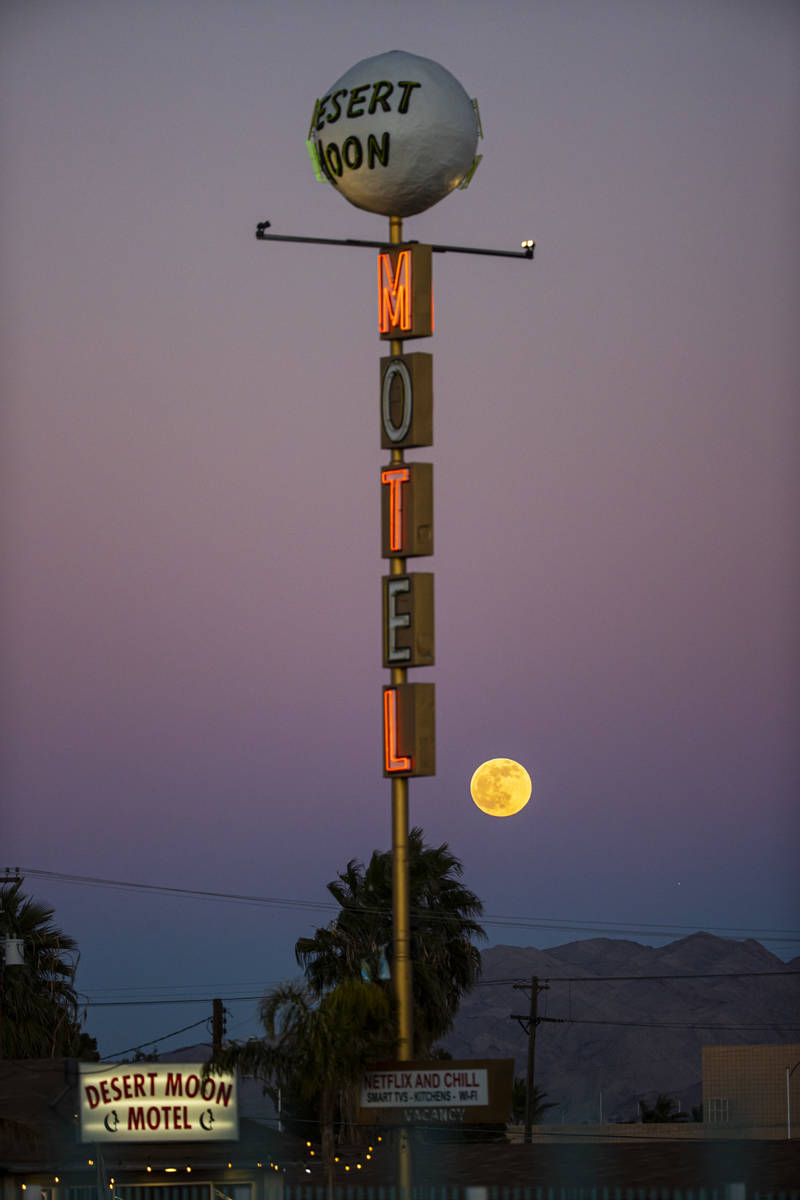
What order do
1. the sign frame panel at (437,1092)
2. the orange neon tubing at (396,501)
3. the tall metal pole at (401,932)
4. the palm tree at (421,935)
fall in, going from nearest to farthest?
the sign frame panel at (437,1092)
the tall metal pole at (401,932)
the orange neon tubing at (396,501)
the palm tree at (421,935)

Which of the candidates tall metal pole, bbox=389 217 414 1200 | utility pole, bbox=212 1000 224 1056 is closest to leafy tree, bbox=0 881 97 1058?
utility pole, bbox=212 1000 224 1056

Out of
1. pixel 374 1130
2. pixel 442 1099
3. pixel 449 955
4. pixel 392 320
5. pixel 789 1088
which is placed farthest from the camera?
pixel 789 1088

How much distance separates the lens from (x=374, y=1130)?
152 feet

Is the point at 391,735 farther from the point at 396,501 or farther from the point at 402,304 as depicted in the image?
the point at 402,304

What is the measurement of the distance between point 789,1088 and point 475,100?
2332 inches

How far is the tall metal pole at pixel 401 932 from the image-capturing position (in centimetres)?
3462

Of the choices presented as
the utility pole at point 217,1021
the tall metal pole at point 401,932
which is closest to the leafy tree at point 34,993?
the utility pole at point 217,1021

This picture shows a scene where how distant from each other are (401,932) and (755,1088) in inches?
2264

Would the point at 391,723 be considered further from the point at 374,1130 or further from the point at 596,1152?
the point at 374,1130

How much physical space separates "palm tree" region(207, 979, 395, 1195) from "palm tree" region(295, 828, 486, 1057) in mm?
21243

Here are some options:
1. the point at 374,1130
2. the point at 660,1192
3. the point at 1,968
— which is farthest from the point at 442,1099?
the point at 1,968

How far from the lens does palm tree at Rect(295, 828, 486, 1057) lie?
57.4m

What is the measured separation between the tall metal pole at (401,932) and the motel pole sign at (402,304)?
1.0 inches

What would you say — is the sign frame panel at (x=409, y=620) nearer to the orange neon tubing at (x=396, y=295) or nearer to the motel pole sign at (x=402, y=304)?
the motel pole sign at (x=402, y=304)
